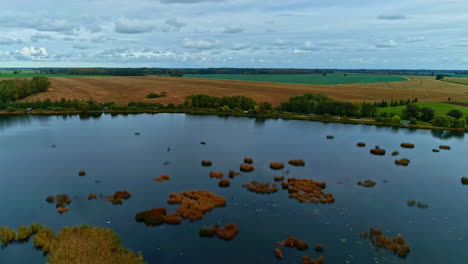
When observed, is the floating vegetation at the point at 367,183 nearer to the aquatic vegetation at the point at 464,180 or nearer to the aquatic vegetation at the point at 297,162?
the aquatic vegetation at the point at 297,162

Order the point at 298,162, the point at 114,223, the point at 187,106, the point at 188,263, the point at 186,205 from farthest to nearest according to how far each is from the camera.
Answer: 1. the point at 187,106
2. the point at 298,162
3. the point at 186,205
4. the point at 114,223
5. the point at 188,263

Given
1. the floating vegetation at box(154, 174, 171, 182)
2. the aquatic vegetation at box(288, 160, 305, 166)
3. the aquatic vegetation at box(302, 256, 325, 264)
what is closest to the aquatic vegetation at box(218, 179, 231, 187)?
the floating vegetation at box(154, 174, 171, 182)

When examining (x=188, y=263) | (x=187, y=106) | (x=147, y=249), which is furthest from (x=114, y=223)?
(x=187, y=106)

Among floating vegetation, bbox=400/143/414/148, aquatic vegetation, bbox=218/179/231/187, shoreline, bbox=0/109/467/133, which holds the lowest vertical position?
aquatic vegetation, bbox=218/179/231/187

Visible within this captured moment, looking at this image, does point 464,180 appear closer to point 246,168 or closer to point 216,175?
point 246,168

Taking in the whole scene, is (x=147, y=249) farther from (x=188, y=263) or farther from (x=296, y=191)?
(x=296, y=191)

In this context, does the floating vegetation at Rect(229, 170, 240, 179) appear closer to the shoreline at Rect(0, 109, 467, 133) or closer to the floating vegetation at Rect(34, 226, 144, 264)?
the floating vegetation at Rect(34, 226, 144, 264)
